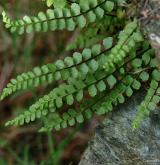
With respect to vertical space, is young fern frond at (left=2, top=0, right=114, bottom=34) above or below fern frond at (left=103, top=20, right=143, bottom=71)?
above

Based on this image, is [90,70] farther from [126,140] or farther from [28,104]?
[28,104]

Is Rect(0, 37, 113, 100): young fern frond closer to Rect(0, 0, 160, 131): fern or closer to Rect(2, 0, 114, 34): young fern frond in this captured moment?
Rect(0, 0, 160, 131): fern

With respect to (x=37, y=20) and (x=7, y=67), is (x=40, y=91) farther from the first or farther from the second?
(x=37, y=20)

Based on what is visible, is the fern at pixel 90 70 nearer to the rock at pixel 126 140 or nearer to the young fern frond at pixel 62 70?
the young fern frond at pixel 62 70

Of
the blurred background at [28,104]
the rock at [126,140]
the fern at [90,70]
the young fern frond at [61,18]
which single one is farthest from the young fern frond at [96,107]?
the blurred background at [28,104]

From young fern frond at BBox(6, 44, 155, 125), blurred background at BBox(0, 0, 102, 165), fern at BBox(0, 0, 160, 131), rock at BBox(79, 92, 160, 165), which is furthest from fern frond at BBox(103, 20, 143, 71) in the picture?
blurred background at BBox(0, 0, 102, 165)

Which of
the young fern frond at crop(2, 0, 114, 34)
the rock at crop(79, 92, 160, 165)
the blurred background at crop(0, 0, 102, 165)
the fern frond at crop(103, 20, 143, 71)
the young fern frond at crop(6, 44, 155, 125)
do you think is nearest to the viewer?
the fern frond at crop(103, 20, 143, 71)

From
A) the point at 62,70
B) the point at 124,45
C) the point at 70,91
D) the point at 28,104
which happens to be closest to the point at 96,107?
the point at 70,91

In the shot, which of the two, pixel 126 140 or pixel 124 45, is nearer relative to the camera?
pixel 124 45
